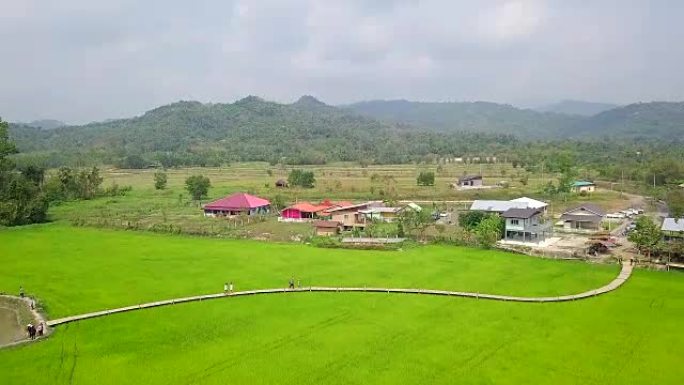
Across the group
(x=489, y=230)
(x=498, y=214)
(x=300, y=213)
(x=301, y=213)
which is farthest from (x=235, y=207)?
(x=489, y=230)

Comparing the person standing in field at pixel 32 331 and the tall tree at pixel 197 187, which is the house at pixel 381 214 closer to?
the tall tree at pixel 197 187

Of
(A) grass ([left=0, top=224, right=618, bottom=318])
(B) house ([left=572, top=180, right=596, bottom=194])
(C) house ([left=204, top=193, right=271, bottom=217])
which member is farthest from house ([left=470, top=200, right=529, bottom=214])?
(B) house ([left=572, top=180, right=596, bottom=194])

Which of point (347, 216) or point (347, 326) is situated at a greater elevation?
point (347, 216)

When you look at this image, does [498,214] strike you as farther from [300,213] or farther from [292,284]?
[292,284]

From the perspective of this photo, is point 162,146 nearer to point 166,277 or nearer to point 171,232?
point 171,232

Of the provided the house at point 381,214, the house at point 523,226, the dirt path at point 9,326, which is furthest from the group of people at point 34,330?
the house at point 381,214

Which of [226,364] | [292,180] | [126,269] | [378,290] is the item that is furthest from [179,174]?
[226,364]

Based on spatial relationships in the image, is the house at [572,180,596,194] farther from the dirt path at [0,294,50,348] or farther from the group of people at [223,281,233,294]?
the dirt path at [0,294,50,348]

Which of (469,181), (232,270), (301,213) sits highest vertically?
(469,181)
